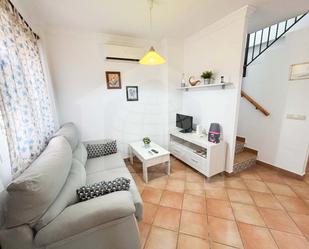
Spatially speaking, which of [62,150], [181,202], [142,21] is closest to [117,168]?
[62,150]

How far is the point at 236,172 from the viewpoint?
2.61 metres

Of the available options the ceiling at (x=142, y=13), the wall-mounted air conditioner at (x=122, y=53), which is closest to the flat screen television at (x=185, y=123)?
the wall-mounted air conditioner at (x=122, y=53)

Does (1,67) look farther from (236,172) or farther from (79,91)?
(236,172)

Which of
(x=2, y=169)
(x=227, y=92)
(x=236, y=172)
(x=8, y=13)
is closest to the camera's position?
(x=2, y=169)

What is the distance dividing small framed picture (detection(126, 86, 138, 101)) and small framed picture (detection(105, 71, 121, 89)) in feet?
0.69

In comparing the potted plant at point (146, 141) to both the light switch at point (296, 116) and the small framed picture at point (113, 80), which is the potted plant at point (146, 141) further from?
the light switch at point (296, 116)

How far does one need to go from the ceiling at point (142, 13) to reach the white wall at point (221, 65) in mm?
186

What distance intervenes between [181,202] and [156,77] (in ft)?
8.07

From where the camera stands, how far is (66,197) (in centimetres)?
116

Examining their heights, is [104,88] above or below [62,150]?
above

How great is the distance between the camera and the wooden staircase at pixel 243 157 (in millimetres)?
2621

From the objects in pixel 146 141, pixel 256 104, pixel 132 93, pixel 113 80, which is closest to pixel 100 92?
pixel 113 80

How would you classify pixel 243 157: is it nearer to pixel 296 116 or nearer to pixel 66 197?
pixel 296 116

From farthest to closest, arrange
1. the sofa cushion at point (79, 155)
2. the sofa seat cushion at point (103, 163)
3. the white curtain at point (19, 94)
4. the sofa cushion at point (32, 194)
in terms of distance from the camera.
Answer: the sofa seat cushion at point (103, 163), the sofa cushion at point (79, 155), the white curtain at point (19, 94), the sofa cushion at point (32, 194)
